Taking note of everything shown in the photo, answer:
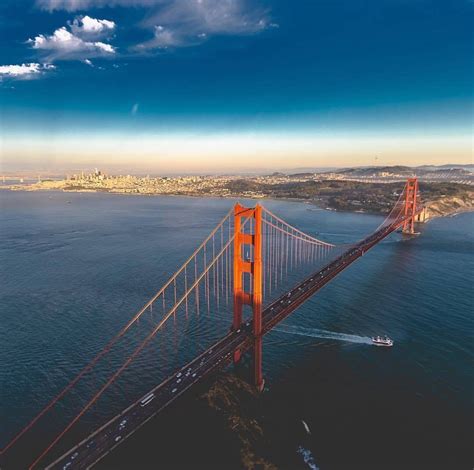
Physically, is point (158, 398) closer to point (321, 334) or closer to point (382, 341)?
point (321, 334)

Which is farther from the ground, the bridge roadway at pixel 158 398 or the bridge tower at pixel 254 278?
the bridge tower at pixel 254 278

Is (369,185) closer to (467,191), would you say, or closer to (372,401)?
(467,191)

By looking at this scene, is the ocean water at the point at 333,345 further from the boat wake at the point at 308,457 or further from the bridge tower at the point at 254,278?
the bridge tower at the point at 254,278

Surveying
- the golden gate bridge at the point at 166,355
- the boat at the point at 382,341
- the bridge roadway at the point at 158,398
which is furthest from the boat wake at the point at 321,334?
the bridge roadway at the point at 158,398

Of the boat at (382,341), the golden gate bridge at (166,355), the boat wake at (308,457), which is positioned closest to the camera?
the golden gate bridge at (166,355)

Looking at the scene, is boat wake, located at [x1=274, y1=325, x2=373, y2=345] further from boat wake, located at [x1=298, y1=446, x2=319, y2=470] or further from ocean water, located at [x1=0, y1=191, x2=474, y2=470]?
boat wake, located at [x1=298, y1=446, x2=319, y2=470]

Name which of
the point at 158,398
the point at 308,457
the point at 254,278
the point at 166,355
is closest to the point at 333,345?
the point at 254,278

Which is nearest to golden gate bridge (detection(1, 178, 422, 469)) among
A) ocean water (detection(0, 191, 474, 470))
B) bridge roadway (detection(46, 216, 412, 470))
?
bridge roadway (detection(46, 216, 412, 470))
